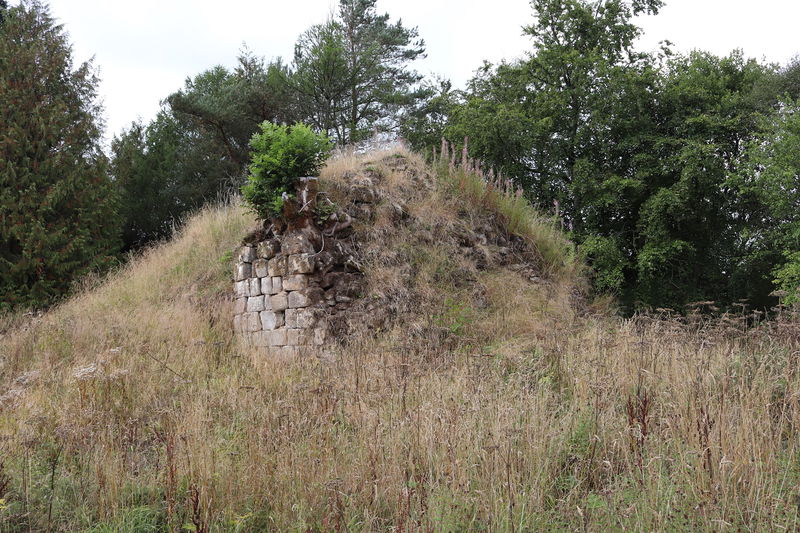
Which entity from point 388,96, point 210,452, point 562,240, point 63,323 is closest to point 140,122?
point 388,96

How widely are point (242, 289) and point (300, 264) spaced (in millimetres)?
1522

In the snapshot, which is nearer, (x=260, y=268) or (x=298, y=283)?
(x=298, y=283)

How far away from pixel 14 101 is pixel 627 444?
50.5ft

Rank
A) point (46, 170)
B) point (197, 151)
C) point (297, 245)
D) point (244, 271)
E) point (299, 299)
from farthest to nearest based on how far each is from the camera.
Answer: point (197, 151)
point (46, 170)
point (244, 271)
point (297, 245)
point (299, 299)

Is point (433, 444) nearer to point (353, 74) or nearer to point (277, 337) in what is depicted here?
point (277, 337)

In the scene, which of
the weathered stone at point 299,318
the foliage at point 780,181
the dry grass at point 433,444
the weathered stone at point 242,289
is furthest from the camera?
the foliage at point 780,181

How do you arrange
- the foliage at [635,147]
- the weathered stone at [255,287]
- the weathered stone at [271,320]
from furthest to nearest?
the foliage at [635,147] < the weathered stone at [255,287] < the weathered stone at [271,320]

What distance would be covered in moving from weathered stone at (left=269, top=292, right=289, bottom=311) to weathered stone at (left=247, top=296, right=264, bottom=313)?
11.7 inches

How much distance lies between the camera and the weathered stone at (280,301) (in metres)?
8.20

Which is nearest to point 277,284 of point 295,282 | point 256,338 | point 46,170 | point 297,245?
point 295,282

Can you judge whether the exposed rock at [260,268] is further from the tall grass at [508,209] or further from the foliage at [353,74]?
the foliage at [353,74]

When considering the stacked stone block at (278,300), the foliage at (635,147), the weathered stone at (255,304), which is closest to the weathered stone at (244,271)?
the stacked stone block at (278,300)

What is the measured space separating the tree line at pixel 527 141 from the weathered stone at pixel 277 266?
691 centimetres

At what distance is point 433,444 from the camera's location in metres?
3.37
